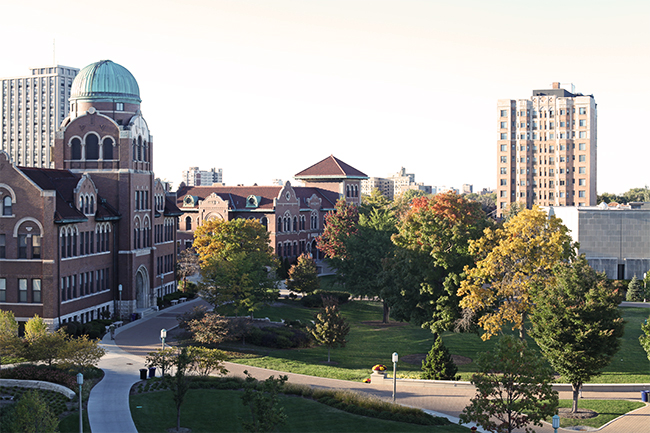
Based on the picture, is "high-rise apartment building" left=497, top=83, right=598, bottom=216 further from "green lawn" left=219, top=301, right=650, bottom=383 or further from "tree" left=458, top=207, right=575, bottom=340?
"tree" left=458, top=207, right=575, bottom=340

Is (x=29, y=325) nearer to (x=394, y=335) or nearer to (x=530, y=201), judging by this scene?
(x=394, y=335)

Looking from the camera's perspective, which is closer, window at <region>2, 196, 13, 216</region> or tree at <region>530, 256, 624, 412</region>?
tree at <region>530, 256, 624, 412</region>

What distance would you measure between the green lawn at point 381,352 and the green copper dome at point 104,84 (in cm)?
2337

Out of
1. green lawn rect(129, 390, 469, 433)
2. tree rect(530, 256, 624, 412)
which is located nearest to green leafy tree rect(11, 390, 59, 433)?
green lawn rect(129, 390, 469, 433)

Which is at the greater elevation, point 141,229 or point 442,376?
point 141,229

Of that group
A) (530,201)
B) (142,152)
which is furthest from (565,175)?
(142,152)

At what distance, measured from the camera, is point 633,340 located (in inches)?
1898

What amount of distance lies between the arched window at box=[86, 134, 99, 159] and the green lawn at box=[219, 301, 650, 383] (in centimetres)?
2019

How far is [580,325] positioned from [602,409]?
458cm

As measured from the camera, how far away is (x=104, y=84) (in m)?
56.9

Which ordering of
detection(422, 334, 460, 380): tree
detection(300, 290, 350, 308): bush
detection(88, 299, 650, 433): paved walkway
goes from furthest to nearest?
detection(300, 290, 350, 308): bush, detection(422, 334, 460, 380): tree, detection(88, 299, 650, 433): paved walkway

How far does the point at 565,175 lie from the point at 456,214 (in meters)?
110

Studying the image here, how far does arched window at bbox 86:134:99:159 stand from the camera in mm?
54938

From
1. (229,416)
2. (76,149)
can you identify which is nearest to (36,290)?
(76,149)
